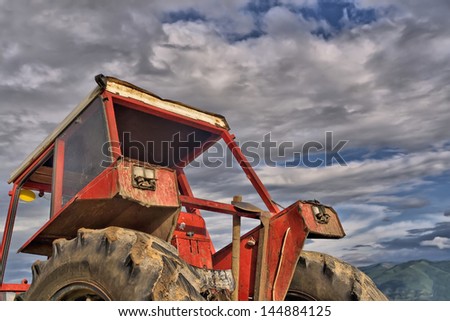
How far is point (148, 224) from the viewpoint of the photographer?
4594 millimetres

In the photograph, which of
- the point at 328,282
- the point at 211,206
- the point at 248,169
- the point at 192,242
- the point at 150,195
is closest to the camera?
the point at 150,195

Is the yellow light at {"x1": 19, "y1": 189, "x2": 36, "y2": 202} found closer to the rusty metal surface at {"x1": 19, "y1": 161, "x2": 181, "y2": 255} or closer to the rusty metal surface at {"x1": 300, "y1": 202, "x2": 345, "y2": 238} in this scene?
the rusty metal surface at {"x1": 19, "y1": 161, "x2": 181, "y2": 255}

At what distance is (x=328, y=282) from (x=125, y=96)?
279 cm

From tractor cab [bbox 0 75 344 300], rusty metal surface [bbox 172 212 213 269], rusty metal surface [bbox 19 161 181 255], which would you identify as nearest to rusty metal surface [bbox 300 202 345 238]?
tractor cab [bbox 0 75 344 300]

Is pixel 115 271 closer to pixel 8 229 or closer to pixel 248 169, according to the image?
pixel 248 169

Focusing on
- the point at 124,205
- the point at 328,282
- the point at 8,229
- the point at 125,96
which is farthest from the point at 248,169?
the point at 8,229

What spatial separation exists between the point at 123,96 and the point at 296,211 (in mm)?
2012

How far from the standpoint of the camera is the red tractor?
3922 millimetres

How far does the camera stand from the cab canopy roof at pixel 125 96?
5.42 m

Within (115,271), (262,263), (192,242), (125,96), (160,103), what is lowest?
(115,271)

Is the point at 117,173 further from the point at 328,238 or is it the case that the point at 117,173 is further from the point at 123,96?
the point at 328,238

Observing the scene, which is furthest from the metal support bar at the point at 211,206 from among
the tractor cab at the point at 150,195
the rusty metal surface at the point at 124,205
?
the rusty metal surface at the point at 124,205

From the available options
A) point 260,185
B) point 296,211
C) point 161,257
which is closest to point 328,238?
point 296,211

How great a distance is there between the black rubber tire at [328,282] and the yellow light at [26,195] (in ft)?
10.7
